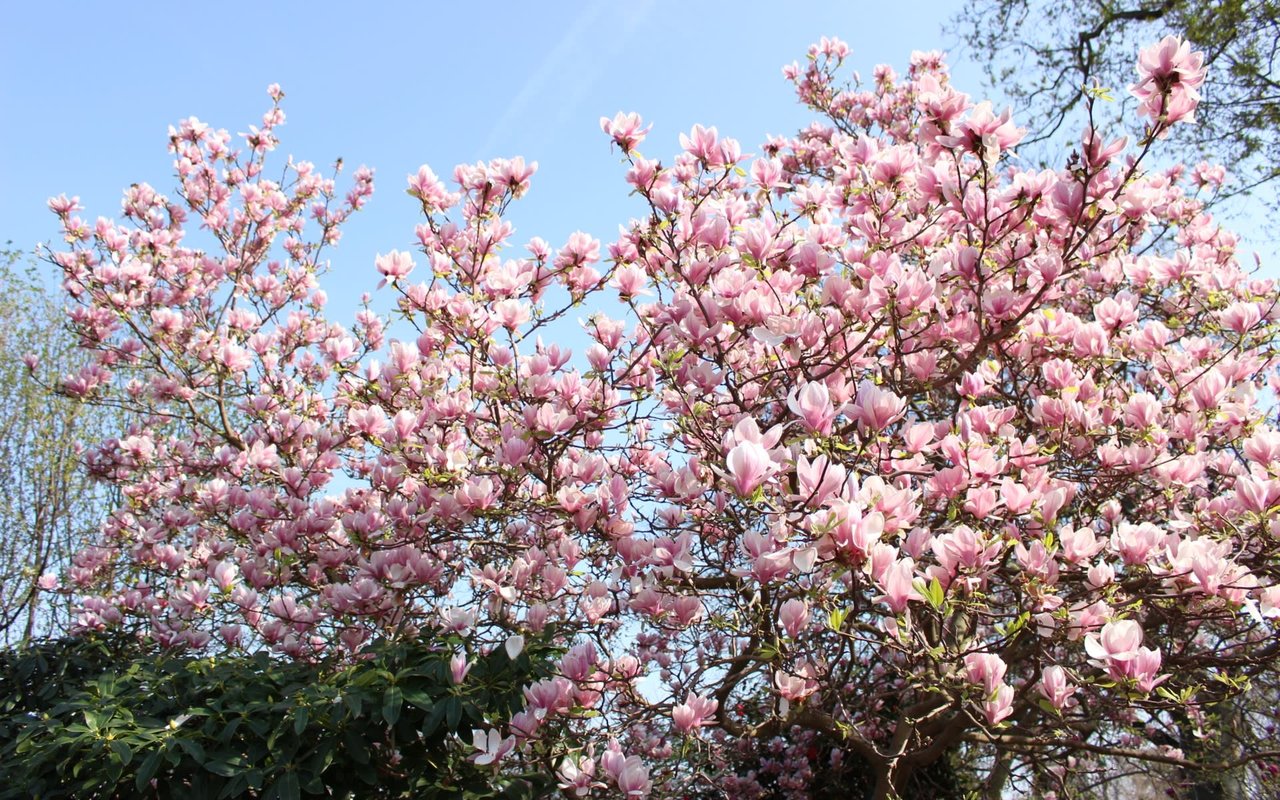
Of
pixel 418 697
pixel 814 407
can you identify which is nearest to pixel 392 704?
pixel 418 697

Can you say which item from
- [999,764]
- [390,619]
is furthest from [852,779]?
[390,619]

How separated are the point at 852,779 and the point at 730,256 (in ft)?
13.8

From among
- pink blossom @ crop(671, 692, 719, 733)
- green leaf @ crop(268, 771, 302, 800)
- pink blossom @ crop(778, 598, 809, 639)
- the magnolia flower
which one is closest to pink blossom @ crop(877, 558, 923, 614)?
pink blossom @ crop(778, 598, 809, 639)

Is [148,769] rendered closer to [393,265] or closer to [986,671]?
[393,265]

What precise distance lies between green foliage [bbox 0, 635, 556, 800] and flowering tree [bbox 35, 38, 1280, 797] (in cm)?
13

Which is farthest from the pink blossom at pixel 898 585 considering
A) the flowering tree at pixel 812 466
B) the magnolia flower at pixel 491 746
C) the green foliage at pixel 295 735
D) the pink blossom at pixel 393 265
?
the pink blossom at pixel 393 265

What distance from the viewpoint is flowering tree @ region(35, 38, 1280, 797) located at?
2.03m

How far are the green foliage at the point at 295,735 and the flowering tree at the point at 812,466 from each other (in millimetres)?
134

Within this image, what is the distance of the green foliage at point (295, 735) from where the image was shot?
2463mm

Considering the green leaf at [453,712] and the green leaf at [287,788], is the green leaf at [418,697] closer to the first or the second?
the green leaf at [453,712]

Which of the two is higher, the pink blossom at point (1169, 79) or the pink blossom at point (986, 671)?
the pink blossom at point (1169, 79)

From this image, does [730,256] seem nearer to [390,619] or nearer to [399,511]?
[399,511]

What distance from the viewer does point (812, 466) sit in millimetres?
1798

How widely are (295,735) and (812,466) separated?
1.84 m
